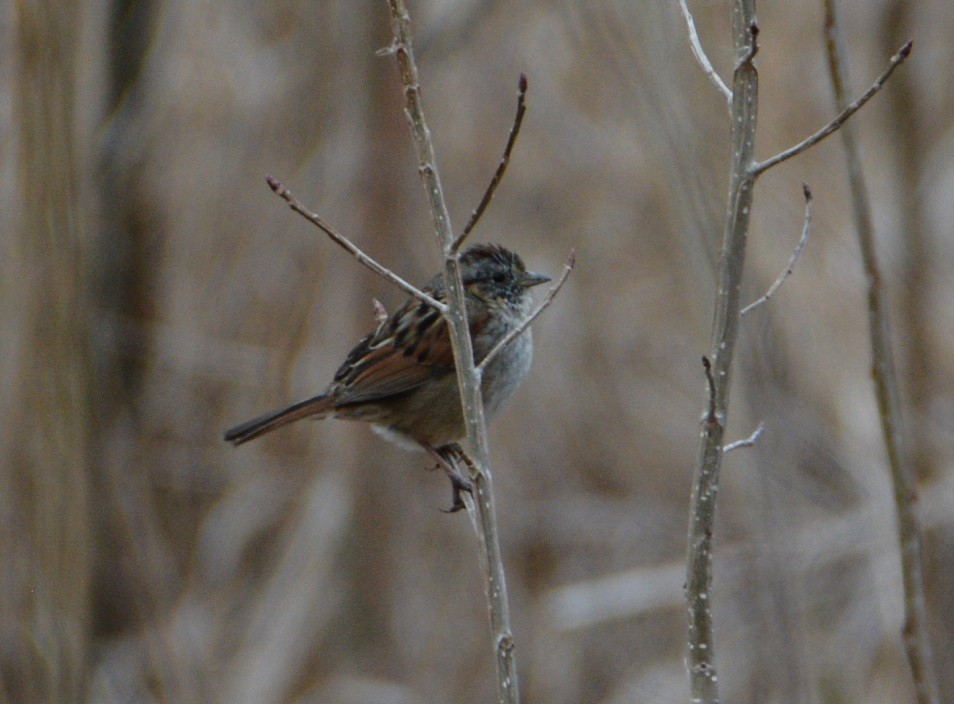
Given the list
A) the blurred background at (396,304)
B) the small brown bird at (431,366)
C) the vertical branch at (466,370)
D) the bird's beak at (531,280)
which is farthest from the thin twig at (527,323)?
the blurred background at (396,304)

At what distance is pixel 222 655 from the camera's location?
548 centimetres

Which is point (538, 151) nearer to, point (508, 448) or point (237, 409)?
point (508, 448)

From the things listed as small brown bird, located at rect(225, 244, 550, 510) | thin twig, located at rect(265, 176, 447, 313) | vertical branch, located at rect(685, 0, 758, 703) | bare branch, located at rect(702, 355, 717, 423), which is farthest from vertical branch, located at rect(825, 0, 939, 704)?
small brown bird, located at rect(225, 244, 550, 510)

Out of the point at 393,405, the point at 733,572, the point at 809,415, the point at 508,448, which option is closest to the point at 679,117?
the point at 393,405

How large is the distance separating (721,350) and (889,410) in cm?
64

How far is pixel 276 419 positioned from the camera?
332 cm

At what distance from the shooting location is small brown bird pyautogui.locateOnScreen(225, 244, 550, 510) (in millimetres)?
3402

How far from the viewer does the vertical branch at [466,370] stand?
5.65ft

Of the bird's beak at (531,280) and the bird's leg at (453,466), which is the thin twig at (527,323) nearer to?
the bird's leg at (453,466)

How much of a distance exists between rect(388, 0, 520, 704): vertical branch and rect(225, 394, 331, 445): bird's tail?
149 centimetres

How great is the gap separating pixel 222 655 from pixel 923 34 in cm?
448

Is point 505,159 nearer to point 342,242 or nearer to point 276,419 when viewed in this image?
point 342,242

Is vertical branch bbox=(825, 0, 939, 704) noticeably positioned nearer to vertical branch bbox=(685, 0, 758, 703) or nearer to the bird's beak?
vertical branch bbox=(685, 0, 758, 703)

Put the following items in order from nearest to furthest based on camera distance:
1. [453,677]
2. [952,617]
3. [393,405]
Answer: [393,405], [952,617], [453,677]
